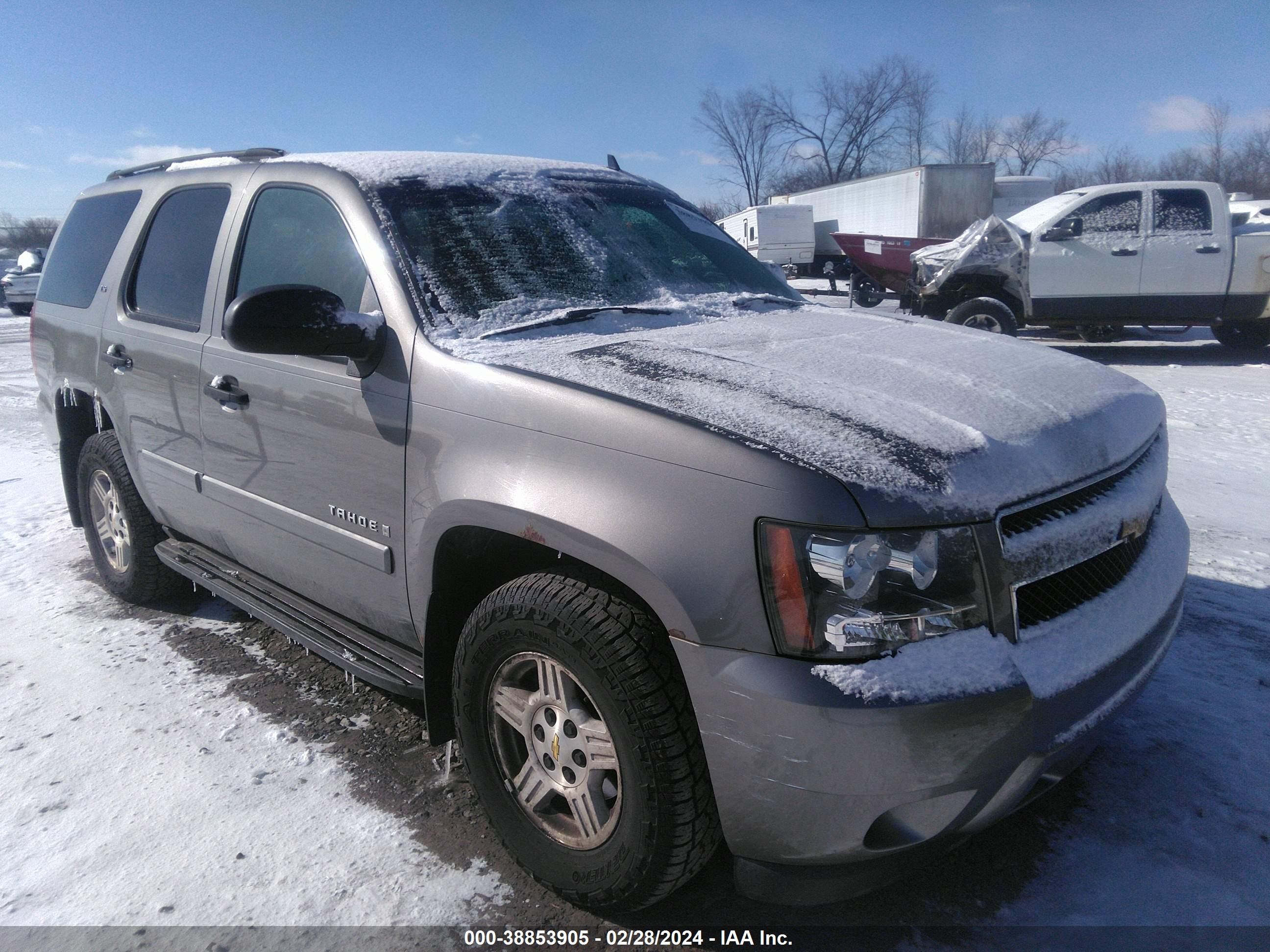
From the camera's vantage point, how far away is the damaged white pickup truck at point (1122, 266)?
10.1 meters

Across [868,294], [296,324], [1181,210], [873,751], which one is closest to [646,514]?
[873,751]

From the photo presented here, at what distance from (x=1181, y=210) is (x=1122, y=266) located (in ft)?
3.15

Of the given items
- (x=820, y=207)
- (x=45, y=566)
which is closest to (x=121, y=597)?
(x=45, y=566)

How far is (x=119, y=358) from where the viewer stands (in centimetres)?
357

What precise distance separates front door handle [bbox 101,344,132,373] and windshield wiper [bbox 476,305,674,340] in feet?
6.51

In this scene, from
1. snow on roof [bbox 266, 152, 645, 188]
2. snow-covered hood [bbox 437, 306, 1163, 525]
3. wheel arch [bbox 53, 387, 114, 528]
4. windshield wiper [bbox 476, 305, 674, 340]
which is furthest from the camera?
wheel arch [bbox 53, 387, 114, 528]

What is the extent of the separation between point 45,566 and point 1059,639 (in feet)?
15.9

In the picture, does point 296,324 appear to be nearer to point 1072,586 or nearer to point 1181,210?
point 1072,586

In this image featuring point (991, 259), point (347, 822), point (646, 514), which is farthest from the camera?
point (991, 259)

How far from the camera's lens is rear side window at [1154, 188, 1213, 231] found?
10219 millimetres

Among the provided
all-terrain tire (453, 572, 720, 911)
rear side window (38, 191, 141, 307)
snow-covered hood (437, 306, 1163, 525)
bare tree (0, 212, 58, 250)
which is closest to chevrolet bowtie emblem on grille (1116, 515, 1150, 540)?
snow-covered hood (437, 306, 1163, 525)

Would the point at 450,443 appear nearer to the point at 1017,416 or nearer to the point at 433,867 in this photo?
the point at 433,867

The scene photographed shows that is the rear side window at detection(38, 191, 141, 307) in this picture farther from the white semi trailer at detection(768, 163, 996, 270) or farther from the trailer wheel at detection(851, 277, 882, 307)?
the white semi trailer at detection(768, 163, 996, 270)

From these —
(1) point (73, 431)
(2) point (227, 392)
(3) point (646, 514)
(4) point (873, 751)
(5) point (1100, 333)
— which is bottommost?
(5) point (1100, 333)
